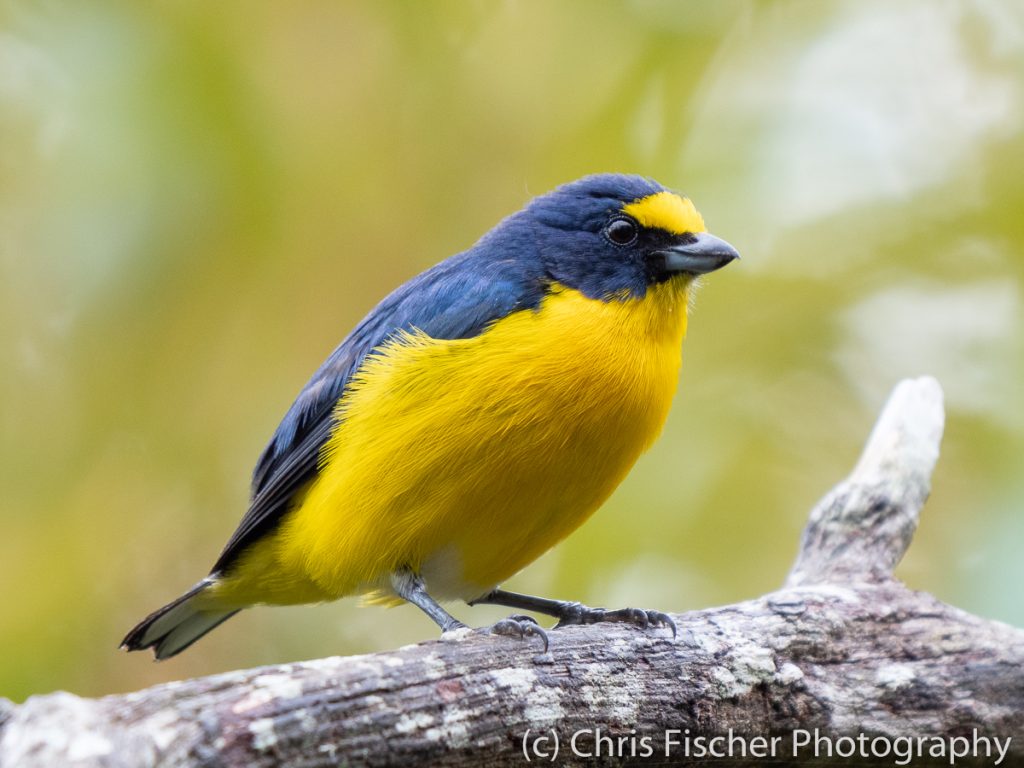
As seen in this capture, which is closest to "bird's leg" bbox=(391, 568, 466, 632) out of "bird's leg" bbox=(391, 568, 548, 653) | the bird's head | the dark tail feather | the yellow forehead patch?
"bird's leg" bbox=(391, 568, 548, 653)

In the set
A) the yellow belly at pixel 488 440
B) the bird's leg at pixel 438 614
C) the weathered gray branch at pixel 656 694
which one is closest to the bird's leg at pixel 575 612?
the weathered gray branch at pixel 656 694

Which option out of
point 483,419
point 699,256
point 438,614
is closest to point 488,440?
point 483,419

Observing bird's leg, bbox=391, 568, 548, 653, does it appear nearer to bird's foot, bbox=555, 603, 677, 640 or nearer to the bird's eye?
bird's foot, bbox=555, 603, 677, 640

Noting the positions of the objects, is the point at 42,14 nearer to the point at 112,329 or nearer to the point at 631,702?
the point at 112,329

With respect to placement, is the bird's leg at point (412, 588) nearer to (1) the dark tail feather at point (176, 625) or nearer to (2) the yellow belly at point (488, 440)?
(2) the yellow belly at point (488, 440)

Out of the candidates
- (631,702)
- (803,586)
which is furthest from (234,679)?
(803,586)
